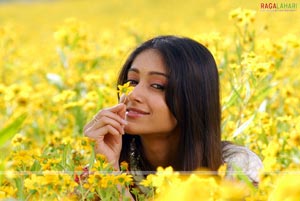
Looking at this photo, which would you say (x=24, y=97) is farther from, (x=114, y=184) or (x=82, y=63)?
(x=114, y=184)

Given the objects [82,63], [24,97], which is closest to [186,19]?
[82,63]

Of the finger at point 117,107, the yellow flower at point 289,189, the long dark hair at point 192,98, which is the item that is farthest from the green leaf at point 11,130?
the long dark hair at point 192,98

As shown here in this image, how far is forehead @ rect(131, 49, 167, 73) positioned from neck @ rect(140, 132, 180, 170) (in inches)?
6.2

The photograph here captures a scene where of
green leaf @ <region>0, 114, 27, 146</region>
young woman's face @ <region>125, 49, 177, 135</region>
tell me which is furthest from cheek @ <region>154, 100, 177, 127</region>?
green leaf @ <region>0, 114, 27, 146</region>

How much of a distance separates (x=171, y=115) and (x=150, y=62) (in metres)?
0.12

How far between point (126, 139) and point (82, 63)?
140cm

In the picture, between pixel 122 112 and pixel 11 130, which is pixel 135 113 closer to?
pixel 122 112

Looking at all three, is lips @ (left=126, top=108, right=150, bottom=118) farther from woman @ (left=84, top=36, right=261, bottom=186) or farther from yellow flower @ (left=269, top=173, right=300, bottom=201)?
yellow flower @ (left=269, top=173, right=300, bottom=201)

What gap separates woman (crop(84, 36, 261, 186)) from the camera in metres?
1.41

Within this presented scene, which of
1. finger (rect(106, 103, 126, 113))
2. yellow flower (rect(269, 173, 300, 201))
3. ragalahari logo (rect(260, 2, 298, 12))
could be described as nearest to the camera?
yellow flower (rect(269, 173, 300, 201))

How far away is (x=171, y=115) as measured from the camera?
147 centimetres

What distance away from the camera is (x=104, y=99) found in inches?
80.0

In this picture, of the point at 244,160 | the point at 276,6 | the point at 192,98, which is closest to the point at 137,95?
the point at 192,98

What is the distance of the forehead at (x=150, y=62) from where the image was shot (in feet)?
4.80
